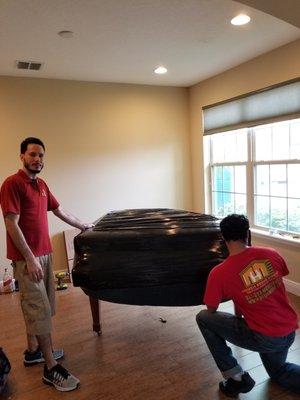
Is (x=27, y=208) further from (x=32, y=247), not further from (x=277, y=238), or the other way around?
(x=277, y=238)

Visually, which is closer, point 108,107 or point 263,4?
point 263,4

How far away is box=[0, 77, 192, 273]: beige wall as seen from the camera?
399cm

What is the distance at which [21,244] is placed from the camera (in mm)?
1944

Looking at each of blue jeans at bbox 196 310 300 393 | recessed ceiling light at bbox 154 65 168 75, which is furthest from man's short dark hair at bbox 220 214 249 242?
recessed ceiling light at bbox 154 65 168 75

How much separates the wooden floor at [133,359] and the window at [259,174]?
3.32ft

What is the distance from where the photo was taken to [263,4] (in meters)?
1.78

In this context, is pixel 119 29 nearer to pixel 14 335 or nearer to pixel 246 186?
pixel 246 186

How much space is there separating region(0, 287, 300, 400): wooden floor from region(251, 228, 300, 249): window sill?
580mm

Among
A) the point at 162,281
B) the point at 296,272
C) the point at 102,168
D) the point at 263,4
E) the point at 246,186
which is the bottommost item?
the point at 296,272

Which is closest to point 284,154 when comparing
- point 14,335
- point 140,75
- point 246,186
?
point 246,186

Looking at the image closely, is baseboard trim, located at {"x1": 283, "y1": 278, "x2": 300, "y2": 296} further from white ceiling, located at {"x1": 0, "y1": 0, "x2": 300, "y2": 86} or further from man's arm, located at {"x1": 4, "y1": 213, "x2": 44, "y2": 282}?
man's arm, located at {"x1": 4, "y1": 213, "x2": 44, "y2": 282}

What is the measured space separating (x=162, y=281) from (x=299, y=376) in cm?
90

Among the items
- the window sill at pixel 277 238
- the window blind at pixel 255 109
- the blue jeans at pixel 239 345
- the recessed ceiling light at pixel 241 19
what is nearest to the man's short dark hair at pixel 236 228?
the blue jeans at pixel 239 345

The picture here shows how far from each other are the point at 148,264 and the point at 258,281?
2.04 ft
